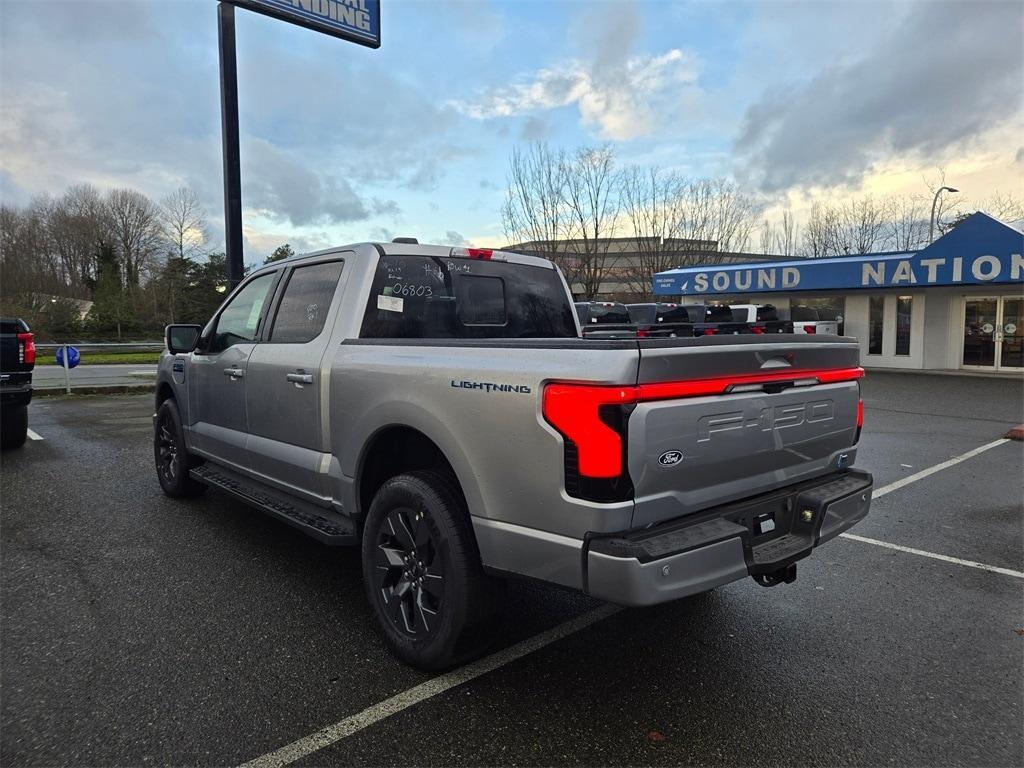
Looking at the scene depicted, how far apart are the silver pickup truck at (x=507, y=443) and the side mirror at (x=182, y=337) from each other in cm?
130

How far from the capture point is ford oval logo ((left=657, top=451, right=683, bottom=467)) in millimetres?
Answer: 2393

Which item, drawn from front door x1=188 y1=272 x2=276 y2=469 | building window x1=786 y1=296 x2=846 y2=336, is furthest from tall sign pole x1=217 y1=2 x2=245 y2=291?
building window x1=786 y1=296 x2=846 y2=336

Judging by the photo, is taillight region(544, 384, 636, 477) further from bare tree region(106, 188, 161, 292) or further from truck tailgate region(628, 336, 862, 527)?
bare tree region(106, 188, 161, 292)

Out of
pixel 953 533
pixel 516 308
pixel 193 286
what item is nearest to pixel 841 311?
pixel 953 533

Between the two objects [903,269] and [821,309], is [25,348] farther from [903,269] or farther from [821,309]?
[821,309]

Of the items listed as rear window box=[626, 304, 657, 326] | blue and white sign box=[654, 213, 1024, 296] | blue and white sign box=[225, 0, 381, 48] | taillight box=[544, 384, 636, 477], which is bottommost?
taillight box=[544, 384, 636, 477]

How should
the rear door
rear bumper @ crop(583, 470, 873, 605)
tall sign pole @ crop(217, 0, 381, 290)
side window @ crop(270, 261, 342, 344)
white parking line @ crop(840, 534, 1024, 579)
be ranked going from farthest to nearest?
1. tall sign pole @ crop(217, 0, 381, 290)
2. white parking line @ crop(840, 534, 1024, 579)
3. side window @ crop(270, 261, 342, 344)
4. the rear door
5. rear bumper @ crop(583, 470, 873, 605)

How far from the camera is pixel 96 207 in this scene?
52.7 m

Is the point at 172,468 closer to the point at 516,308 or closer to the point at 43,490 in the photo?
the point at 43,490

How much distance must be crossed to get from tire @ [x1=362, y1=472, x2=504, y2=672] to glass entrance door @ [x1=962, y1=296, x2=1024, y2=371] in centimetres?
2121

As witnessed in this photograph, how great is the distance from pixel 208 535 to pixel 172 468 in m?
1.27

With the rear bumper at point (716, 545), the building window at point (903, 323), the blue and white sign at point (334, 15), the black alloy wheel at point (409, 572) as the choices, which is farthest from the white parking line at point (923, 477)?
A: the building window at point (903, 323)

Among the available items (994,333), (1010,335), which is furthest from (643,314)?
(1010,335)

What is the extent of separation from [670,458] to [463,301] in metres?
2.03
